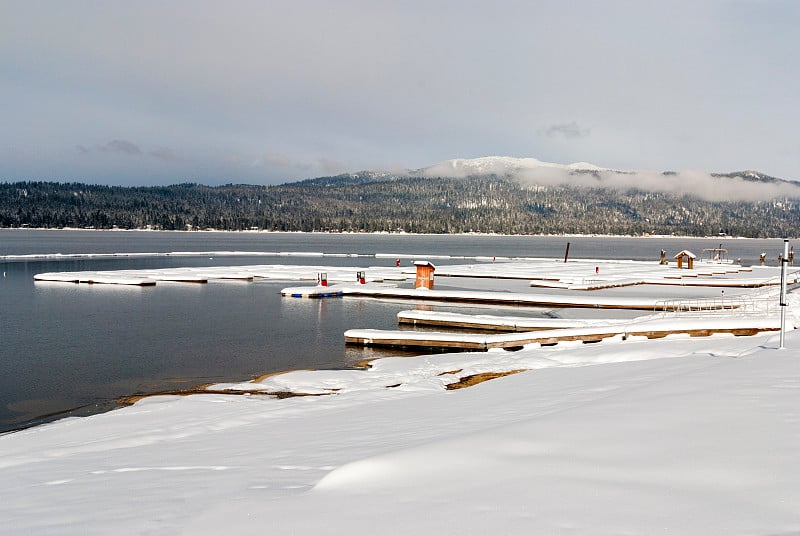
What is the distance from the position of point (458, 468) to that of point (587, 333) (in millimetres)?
22745

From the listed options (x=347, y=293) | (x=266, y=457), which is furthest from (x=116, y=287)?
(x=266, y=457)

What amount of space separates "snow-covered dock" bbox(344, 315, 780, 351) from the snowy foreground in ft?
43.7

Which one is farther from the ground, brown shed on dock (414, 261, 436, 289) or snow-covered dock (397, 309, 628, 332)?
brown shed on dock (414, 261, 436, 289)

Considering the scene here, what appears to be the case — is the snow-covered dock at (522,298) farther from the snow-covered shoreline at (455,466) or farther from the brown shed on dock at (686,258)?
the brown shed on dock at (686,258)

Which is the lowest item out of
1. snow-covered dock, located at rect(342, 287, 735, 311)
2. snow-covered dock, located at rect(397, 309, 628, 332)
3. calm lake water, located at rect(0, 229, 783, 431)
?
calm lake water, located at rect(0, 229, 783, 431)

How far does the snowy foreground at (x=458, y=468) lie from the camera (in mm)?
5402

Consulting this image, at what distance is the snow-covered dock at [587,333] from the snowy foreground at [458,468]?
43.7ft

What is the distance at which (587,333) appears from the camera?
28234 mm

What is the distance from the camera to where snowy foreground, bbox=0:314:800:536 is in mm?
5402

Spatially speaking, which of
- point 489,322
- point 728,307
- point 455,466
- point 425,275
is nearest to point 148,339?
point 489,322

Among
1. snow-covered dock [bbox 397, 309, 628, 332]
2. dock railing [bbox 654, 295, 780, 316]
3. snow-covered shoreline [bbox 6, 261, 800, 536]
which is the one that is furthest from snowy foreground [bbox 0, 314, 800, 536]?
snow-covered dock [bbox 397, 309, 628, 332]

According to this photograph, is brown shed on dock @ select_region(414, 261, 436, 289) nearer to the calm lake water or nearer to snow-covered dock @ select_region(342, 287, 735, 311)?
snow-covered dock @ select_region(342, 287, 735, 311)

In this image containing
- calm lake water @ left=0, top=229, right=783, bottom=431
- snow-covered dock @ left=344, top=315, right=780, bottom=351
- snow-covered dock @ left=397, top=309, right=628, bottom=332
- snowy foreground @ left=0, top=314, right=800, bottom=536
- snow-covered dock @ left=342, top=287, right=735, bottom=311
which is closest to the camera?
snowy foreground @ left=0, top=314, right=800, bottom=536

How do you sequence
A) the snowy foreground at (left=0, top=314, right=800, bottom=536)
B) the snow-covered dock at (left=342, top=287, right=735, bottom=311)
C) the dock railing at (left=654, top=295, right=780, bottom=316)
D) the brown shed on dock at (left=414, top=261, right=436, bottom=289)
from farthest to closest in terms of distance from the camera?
the brown shed on dock at (left=414, top=261, right=436, bottom=289) → the snow-covered dock at (left=342, top=287, right=735, bottom=311) → the dock railing at (left=654, top=295, right=780, bottom=316) → the snowy foreground at (left=0, top=314, right=800, bottom=536)
